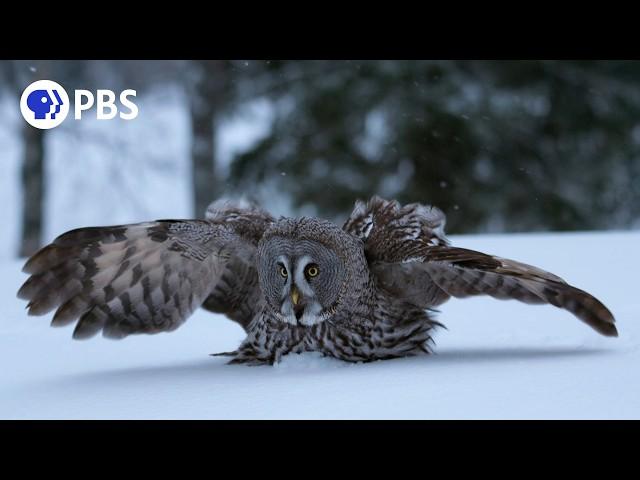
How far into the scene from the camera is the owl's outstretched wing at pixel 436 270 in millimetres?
3646

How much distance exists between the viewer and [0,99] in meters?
15.6

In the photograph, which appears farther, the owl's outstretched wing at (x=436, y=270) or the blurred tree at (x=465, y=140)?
the blurred tree at (x=465, y=140)

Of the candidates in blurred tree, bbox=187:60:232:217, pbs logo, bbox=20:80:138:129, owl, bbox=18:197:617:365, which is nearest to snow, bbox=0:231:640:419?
owl, bbox=18:197:617:365

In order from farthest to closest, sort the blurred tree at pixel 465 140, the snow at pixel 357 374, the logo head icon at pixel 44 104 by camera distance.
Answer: the logo head icon at pixel 44 104, the blurred tree at pixel 465 140, the snow at pixel 357 374

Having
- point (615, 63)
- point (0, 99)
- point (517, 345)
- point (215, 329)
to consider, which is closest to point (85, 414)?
point (517, 345)

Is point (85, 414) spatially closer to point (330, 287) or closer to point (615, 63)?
point (330, 287)

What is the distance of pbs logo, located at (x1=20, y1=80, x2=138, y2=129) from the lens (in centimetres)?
1232

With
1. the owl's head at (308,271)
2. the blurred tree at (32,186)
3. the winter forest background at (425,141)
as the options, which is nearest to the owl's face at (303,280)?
the owl's head at (308,271)

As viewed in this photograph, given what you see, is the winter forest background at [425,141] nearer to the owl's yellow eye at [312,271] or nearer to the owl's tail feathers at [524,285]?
the owl's yellow eye at [312,271]

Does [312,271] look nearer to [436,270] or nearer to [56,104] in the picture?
[436,270]

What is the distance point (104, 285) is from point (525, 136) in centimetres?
930

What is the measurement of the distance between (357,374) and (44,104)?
9.81 metres

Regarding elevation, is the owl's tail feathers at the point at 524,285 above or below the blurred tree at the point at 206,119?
below

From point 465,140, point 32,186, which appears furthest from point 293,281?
point 32,186
